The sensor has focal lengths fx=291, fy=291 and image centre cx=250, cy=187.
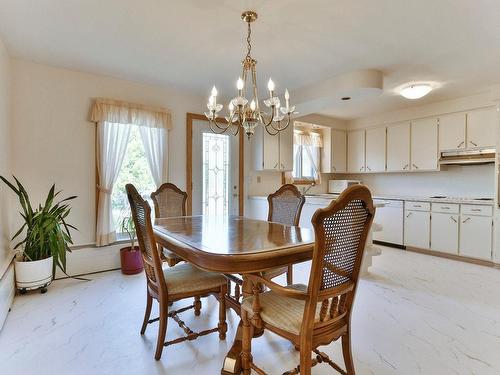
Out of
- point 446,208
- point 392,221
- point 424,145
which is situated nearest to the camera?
point 446,208

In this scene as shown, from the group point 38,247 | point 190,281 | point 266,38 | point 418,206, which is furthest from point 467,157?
point 38,247

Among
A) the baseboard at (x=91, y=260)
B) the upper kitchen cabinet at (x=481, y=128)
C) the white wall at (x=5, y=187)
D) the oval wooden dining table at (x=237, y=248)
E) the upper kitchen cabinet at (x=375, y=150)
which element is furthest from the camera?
the upper kitchen cabinet at (x=375, y=150)

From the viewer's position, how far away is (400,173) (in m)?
5.41

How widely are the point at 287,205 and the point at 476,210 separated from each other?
2921 millimetres

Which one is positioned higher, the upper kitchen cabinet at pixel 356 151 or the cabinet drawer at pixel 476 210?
the upper kitchen cabinet at pixel 356 151

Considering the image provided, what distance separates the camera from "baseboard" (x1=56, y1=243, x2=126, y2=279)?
333cm

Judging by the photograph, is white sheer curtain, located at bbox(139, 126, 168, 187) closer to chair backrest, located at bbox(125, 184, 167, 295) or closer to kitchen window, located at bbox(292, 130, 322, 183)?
chair backrest, located at bbox(125, 184, 167, 295)

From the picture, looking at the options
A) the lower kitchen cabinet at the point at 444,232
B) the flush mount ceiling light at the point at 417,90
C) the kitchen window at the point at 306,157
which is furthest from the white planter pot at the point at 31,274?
the lower kitchen cabinet at the point at 444,232

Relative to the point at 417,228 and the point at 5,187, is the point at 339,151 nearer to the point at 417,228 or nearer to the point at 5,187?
the point at 417,228

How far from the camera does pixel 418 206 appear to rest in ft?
14.9

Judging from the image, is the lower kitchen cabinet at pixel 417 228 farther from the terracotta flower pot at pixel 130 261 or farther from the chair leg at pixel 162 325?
the chair leg at pixel 162 325

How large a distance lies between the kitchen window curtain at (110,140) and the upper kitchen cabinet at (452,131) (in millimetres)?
4312

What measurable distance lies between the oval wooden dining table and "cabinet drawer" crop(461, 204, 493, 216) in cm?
322

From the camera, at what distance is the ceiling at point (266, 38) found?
212cm
